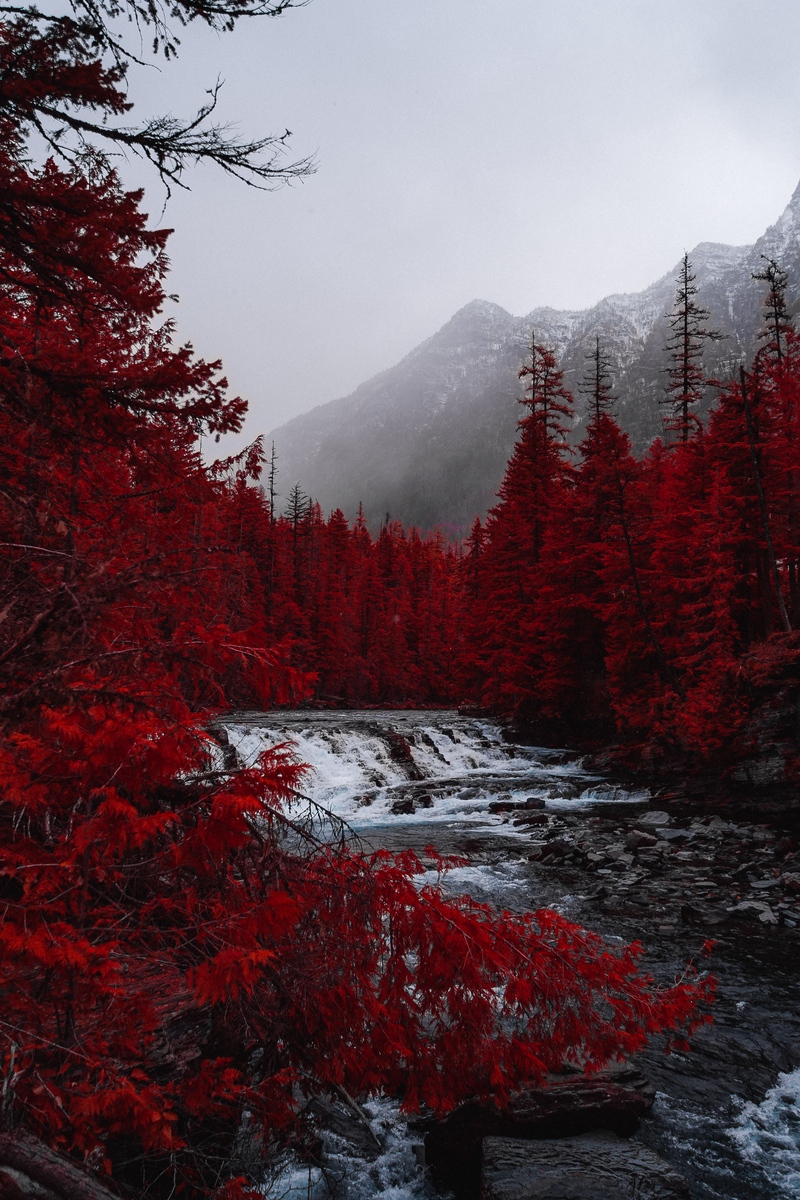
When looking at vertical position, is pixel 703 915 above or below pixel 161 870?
below

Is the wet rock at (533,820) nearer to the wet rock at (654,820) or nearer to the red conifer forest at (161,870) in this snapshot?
the wet rock at (654,820)

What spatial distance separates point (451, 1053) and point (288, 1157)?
5.95 ft

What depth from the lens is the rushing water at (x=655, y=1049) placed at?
203 inches

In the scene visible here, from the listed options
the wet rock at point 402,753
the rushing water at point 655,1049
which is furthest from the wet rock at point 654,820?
the wet rock at point 402,753

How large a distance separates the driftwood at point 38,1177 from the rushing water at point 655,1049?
91.6 inches

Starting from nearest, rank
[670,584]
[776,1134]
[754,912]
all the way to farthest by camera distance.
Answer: [776,1134], [754,912], [670,584]

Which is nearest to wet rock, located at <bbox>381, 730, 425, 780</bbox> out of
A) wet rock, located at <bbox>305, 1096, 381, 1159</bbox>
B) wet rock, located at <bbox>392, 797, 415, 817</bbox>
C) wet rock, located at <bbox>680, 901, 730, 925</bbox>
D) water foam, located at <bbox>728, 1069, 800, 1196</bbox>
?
wet rock, located at <bbox>392, 797, 415, 817</bbox>

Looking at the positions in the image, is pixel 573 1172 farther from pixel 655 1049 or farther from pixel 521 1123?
pixel 655 1049

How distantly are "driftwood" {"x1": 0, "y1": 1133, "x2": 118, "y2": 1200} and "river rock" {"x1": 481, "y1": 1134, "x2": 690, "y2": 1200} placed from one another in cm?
304

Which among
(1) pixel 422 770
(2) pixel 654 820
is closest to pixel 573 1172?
(2) pixel 654 820

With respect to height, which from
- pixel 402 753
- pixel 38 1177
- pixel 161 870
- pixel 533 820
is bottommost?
pixel 533 820

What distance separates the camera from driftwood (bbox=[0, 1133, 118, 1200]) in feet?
7.85

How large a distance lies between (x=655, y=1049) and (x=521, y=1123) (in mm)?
2951

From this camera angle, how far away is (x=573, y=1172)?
175 inches
